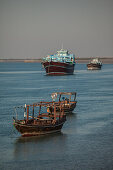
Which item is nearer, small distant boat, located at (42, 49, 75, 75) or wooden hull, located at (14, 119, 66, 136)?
wooden hull, located at (14, 119, 66, 136)

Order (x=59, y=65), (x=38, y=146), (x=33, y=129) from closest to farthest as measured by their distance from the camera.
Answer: (x=38, y=146), (x=33, y=129), (x=59, y=65)

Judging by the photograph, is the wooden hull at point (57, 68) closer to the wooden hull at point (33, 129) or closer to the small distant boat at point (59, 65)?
the small distant boat at point (59, 65)

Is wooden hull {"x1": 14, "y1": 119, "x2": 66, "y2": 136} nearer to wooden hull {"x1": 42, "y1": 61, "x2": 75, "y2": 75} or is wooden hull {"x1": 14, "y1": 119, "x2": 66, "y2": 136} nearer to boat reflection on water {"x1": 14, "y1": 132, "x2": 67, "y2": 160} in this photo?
boat reflection on water {"x1": 14, "y1": 132, "x2": 67, "y2": 160}

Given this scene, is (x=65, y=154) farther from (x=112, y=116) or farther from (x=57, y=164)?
(x=112, y=116)

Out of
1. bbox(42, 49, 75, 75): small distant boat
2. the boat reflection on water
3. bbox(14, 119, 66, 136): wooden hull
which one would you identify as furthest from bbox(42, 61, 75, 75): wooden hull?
the boat reflection on water

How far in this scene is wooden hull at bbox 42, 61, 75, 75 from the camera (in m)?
185

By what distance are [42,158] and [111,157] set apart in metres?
6.93

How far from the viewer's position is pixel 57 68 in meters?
191

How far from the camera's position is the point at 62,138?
4766cm

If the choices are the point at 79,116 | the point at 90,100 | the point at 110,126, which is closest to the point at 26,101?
the point at 90,100

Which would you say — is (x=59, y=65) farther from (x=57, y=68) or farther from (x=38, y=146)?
(x=38, y=146)

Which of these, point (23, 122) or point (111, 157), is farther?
point (23, 122)

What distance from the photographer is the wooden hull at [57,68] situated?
608 feet

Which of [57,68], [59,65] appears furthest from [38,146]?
[57,68]
